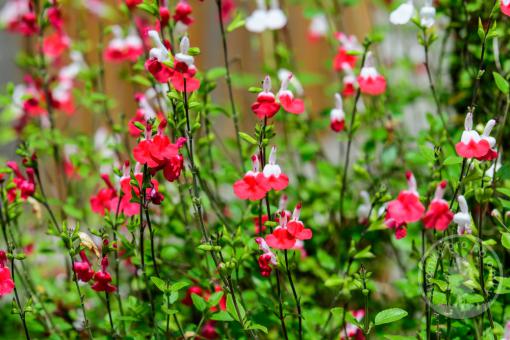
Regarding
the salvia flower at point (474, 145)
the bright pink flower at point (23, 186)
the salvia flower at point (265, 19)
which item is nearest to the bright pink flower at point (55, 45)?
the salvia flower at point (265, 19)

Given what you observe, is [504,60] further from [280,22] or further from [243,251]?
[243,251]

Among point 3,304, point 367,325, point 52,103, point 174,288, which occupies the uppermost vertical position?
point 52,103

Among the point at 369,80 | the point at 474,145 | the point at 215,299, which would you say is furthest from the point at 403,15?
the point at 215,299

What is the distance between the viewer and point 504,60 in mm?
2129

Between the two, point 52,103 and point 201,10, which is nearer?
point 52,103

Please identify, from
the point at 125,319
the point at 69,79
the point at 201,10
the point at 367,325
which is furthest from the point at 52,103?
the point at 201,10

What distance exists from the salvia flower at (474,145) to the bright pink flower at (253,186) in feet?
1.31

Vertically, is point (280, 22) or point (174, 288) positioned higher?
point (280, 22)

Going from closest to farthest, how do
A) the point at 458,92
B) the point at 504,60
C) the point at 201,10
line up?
the point at 504,60 < the point at 458,92 < the point at 201,10

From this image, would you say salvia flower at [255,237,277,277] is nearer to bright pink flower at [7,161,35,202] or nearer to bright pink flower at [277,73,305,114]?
bright pink flower at [277,73,305,114]

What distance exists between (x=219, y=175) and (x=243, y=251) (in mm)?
625

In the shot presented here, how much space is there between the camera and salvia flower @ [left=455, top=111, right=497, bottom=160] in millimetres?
1404

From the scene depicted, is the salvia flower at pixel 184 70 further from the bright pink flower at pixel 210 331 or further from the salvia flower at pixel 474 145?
the bright pink flower at pixel 210 331

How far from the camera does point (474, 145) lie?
4.66 feet
